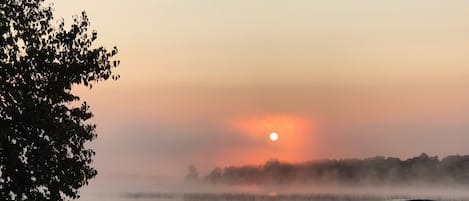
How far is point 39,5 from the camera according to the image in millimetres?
36031

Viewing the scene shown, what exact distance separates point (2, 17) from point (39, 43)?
7.78ft

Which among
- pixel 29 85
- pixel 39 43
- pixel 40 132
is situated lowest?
pixel 40 132

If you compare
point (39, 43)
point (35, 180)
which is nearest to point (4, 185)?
point (35, 180)

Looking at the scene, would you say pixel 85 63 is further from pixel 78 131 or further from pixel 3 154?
pixel 3 154

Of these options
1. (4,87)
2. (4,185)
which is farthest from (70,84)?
(4,185)

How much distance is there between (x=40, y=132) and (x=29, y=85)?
2.36m

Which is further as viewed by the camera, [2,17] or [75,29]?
[75,29]

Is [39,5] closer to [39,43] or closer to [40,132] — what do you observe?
[39,43]

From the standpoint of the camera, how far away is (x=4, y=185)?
3397 cm

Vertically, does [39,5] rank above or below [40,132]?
above

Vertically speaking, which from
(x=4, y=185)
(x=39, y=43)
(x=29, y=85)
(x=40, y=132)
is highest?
(x=39, y=43)

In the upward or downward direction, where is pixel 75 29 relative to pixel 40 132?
upward

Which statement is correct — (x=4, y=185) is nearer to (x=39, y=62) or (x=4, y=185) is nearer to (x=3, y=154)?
(x=3, y=154)

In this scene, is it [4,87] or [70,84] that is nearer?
[4,87]
